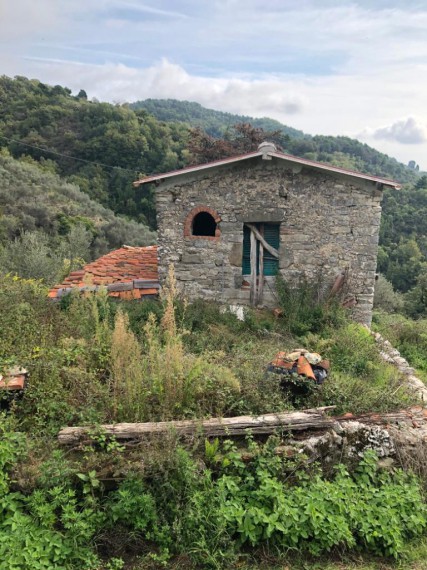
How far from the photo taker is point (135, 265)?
1092 cm


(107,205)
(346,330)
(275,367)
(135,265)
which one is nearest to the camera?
(275,367)

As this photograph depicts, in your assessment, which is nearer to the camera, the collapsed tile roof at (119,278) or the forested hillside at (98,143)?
the collapsed tile roof at (119,278)

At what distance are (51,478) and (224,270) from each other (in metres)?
6.64

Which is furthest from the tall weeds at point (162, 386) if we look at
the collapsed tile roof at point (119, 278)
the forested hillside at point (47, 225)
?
the forested hillside at point (47, 225)

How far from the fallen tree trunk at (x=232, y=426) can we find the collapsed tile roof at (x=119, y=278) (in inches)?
192

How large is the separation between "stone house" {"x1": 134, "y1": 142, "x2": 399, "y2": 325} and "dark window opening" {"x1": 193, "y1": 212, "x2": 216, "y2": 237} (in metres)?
0.24

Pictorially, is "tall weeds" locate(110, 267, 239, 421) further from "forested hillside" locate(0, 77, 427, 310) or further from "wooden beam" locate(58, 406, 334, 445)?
"forested hillside" locate(0, 77, 427, 310)

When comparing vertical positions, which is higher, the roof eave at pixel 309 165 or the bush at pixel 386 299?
the roof eave at pixel 309 165

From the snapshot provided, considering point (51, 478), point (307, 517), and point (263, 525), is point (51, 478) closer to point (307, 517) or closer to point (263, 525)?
point (263, 525)

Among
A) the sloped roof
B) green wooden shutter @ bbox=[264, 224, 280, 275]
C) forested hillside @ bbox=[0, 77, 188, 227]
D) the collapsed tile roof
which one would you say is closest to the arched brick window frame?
the sloped roof

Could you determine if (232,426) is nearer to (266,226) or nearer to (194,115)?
(266,226)

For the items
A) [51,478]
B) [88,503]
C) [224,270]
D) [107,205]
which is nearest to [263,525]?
[88,503]

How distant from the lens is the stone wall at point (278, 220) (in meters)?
9.08

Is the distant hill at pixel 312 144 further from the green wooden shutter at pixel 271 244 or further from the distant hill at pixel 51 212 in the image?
the green wooden shutter at pixel 271 244
